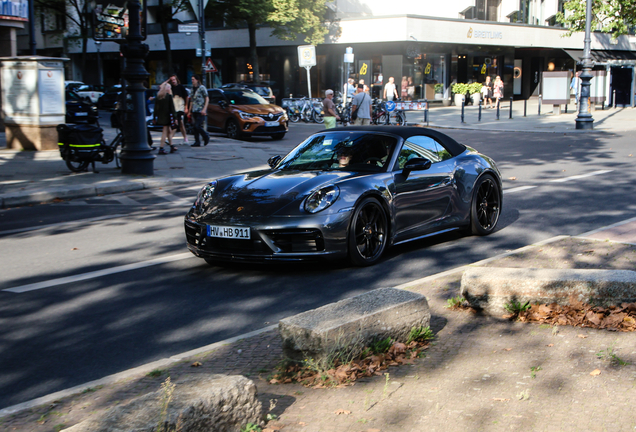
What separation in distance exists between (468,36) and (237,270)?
41.9m

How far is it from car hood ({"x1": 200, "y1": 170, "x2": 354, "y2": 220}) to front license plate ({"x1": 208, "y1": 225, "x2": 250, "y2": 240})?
0.35ft

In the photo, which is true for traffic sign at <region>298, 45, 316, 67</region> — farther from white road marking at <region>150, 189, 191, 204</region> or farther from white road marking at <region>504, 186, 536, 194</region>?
white road marking at <region>504, 186, 536, 194</region>

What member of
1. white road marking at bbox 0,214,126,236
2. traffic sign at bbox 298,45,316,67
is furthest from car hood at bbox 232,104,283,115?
white road marking at bbox 0,214,126,236

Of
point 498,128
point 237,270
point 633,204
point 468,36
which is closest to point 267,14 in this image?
point 468,36

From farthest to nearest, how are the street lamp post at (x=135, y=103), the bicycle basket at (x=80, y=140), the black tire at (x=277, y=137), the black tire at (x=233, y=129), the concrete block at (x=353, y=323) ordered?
the black tire at (x=277, y=137) < the black tire at (x=233, y=129) < the bicycle basket at (x=80, y=140) < the street lamp post at (x=135, y=103) < the concrete block at (x=353, y=323)

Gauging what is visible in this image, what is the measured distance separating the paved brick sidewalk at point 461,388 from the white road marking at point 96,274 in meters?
2.62

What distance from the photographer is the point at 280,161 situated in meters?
7.93

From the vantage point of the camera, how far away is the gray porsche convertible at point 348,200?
638cm

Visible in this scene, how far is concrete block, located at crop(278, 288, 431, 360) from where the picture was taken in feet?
12.8

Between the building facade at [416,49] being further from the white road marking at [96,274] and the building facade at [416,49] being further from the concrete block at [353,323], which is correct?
the concrete block at [353,323]

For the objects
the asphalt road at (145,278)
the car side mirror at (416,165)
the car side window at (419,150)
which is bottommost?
the asphalt road at (145,278)

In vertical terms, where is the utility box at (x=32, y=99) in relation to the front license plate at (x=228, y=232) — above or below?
above

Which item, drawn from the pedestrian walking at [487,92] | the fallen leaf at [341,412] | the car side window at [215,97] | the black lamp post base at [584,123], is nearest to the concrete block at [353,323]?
the fallen leaf at [341,412]

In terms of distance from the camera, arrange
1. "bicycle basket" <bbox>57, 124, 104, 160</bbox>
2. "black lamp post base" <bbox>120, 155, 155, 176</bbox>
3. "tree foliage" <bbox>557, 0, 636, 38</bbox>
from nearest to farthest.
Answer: "black lamp post base" <bbox>120, 155, 155, 176</bbox> → "bicycle basket" <bbox>57, 124, 104, 160</bbox> → "tree foliage" <bbox>557, 0, 636, 38</bbox>
